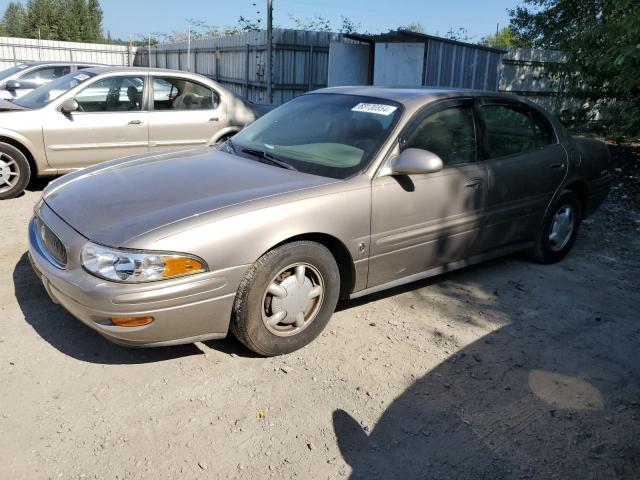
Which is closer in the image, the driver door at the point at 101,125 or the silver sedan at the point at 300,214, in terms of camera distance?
the silver sedan at the point at 300,214

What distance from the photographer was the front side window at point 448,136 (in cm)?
408

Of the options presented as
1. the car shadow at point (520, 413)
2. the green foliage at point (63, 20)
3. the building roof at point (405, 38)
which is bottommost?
the car shadow at point (520, 413)

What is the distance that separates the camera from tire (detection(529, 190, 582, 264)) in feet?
17.1

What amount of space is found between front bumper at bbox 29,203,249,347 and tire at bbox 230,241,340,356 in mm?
93

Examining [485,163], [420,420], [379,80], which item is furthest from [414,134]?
[379,80]

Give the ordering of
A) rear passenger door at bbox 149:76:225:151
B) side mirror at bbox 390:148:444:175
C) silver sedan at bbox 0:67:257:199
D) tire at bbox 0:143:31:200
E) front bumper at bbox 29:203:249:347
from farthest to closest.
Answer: rear passenger door at bbox 149:76:225:151, silver sedan at bbox 0:67:257:199, tire at bbox 0:143:31:200, side mirror at bbox 390:148:444:175, front bumper at bbox 29:203:249:347

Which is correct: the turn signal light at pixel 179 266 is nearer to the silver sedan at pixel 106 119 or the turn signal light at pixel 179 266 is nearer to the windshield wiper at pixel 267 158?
the windshield wiper at pixel 267 158

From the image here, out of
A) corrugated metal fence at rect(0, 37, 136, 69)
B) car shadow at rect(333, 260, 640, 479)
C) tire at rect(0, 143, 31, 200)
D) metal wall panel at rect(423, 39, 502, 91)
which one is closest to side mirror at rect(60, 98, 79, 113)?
tire at rect(0, 143, 31, 200)

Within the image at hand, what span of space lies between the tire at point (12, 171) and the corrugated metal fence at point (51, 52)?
21474 mm

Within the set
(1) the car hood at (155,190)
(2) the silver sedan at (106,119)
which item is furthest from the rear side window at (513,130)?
(2) the silver sedan at (106,119)

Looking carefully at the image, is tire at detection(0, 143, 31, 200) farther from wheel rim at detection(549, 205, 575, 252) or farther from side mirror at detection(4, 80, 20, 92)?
wheel rim at detection(549, 205, 575, 252)

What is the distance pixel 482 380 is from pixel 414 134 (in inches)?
66.3

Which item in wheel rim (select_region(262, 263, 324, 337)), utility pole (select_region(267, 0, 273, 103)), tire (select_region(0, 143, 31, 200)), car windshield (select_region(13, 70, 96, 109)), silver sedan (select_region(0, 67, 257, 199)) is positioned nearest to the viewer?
wheel rim (select_region(262, 263, 324, 337))

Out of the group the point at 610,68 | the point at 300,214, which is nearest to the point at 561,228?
the point at 300,214
